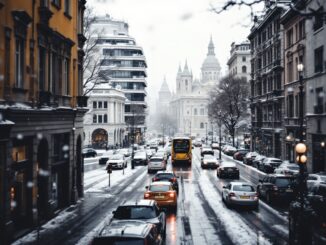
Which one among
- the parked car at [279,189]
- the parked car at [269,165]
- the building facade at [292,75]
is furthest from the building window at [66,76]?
the building facade at [292,75]

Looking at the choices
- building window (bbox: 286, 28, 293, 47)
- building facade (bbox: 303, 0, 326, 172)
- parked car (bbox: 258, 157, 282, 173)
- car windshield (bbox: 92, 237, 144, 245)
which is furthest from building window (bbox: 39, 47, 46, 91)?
building window (bbox: 286, 28, 293, 47)

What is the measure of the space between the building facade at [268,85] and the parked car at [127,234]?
41.2 m

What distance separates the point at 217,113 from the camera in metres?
90.2

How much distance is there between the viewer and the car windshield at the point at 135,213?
14.6 m

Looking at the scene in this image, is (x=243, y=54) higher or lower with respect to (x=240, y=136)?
higher

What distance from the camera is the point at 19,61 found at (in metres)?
18.0

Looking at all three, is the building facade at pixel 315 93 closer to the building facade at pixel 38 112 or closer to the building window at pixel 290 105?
the building window at pixel 290 105

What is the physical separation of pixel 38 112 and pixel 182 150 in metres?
35.6

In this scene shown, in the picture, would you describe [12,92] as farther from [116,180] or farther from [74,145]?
[116,180]

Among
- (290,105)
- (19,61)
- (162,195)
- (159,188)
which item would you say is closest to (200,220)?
(162,195)

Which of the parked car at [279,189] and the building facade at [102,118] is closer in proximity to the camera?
the parked car at [279,189]

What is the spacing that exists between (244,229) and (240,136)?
10999 centimetres

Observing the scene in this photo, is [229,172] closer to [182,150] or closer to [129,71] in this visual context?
[182,150]

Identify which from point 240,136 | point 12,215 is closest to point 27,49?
point 12,215
